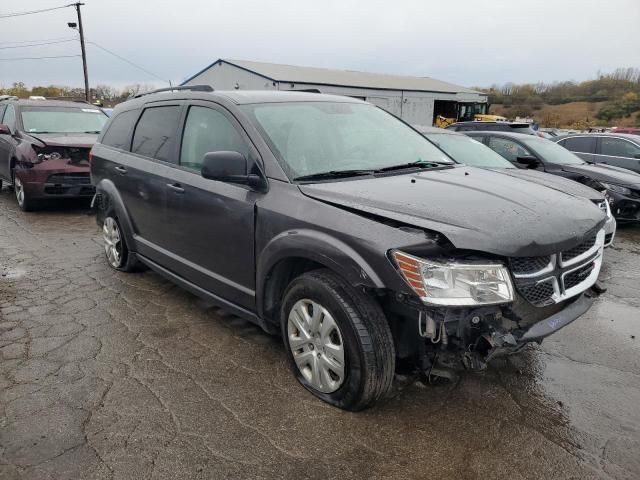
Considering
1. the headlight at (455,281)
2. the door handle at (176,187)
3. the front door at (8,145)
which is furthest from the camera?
the front door at (8,145)

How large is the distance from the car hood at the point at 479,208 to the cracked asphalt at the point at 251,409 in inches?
40.3

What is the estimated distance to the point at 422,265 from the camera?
2.24 meters

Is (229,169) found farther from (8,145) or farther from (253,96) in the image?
(8,145)

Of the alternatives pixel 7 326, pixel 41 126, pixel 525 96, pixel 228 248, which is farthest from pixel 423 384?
pixel 525 96

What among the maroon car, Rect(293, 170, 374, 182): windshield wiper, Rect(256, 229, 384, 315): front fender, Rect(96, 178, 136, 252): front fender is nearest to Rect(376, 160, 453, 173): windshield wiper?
Rect(293, 170, 374, 182): windshield wiper

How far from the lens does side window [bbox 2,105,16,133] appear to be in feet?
27.2

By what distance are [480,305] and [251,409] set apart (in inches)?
55.2

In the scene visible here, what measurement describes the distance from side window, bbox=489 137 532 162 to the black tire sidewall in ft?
20.7

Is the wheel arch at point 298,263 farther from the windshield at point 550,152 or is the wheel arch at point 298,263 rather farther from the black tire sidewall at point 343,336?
the windshield at point 550,152

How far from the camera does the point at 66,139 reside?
7.70m

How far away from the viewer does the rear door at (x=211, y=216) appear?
3.13m

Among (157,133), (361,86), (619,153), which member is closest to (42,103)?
(157,133)

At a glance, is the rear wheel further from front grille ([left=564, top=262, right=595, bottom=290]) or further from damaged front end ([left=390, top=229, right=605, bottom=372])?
front grille ([left=564, top=262, right=595, bottom=290])

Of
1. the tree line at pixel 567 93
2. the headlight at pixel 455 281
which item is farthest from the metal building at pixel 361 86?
the headlight at pixel 455 281
